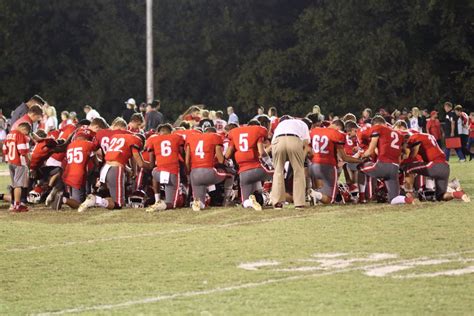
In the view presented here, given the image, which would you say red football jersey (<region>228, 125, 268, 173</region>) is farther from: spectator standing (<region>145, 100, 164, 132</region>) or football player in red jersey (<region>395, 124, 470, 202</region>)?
spectator standing (<region>145, 100, 164, 132</region>)

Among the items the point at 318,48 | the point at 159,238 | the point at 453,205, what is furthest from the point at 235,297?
the point at 318,48

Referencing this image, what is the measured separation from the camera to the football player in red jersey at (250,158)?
63.3 feet

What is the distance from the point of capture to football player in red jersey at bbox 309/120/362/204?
19.4m

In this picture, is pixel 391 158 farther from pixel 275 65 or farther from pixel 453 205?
pixel 275 65

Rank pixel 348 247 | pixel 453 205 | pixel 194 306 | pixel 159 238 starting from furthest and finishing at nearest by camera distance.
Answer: pixel 453 205, pixel 159 238, pixel 348 247, pixel 194 306

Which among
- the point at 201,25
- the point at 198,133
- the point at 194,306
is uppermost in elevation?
the point at 201,25

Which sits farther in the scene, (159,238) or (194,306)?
(159,238)

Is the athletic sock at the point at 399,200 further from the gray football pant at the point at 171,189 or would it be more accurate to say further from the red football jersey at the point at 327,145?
the gray football pant at the point at 171,189

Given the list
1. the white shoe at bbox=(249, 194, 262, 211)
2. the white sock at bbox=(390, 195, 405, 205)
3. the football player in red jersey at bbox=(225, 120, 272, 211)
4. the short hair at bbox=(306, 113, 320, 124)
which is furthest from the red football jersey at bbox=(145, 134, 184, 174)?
the white sock at bbox=(390, 195, 405, 205)

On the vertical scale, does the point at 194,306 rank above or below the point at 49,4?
below

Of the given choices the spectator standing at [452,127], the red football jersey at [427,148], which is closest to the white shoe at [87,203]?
the red football jersey at [427,148]

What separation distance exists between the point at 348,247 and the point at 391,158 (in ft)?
17.2

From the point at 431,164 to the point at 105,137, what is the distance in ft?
16.6

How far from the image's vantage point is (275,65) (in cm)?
5288
